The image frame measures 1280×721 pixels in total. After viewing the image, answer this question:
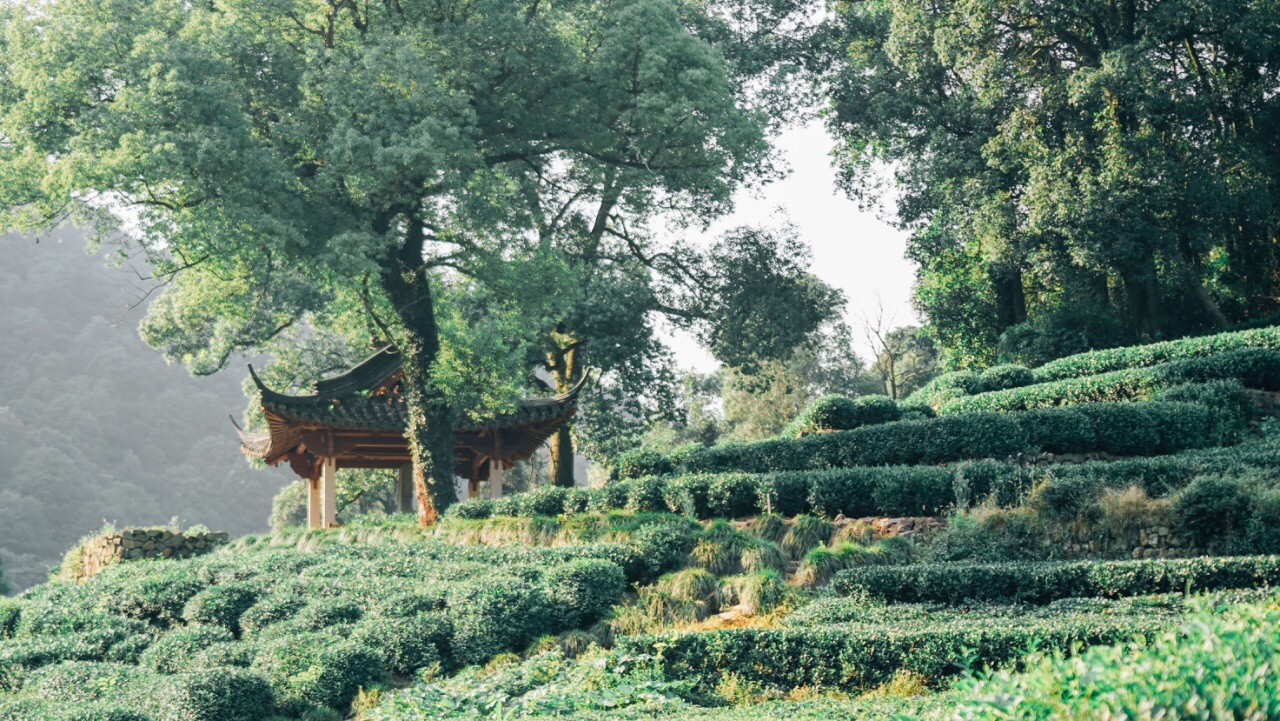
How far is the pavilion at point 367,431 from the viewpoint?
76.4ft

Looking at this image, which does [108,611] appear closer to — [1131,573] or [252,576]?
[252,576]

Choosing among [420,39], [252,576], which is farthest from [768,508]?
[420,39]

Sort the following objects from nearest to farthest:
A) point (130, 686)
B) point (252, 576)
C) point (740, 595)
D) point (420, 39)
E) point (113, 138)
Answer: point (130, 686) → point (740, 595) → point (252, 576) → point (113, 138) → point (420, 39)

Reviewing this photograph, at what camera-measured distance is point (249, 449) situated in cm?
2664

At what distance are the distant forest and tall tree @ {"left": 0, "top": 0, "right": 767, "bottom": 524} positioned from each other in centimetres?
4171

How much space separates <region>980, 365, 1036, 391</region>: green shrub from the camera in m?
Result: 24.0

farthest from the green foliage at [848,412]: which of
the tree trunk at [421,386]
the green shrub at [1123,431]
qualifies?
the tree trunk at [421,386]

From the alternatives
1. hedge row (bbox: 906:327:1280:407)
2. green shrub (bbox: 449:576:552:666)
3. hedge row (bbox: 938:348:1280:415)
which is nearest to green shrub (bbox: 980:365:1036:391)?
hedge row (bbox: 906:327:1280:407)

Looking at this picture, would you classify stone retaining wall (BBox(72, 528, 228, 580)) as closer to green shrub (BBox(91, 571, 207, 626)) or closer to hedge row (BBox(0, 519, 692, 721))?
hedge row (BBox(0, 519, 692, 721))

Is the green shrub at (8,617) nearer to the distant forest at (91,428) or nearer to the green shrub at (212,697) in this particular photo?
the green shrub at (212,697)

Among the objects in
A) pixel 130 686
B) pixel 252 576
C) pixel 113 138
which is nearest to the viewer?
pixel 130 686

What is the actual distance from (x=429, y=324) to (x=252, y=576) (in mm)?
7383

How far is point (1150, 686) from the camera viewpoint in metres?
4.25

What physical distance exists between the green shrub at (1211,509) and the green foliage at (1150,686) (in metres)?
8.43
